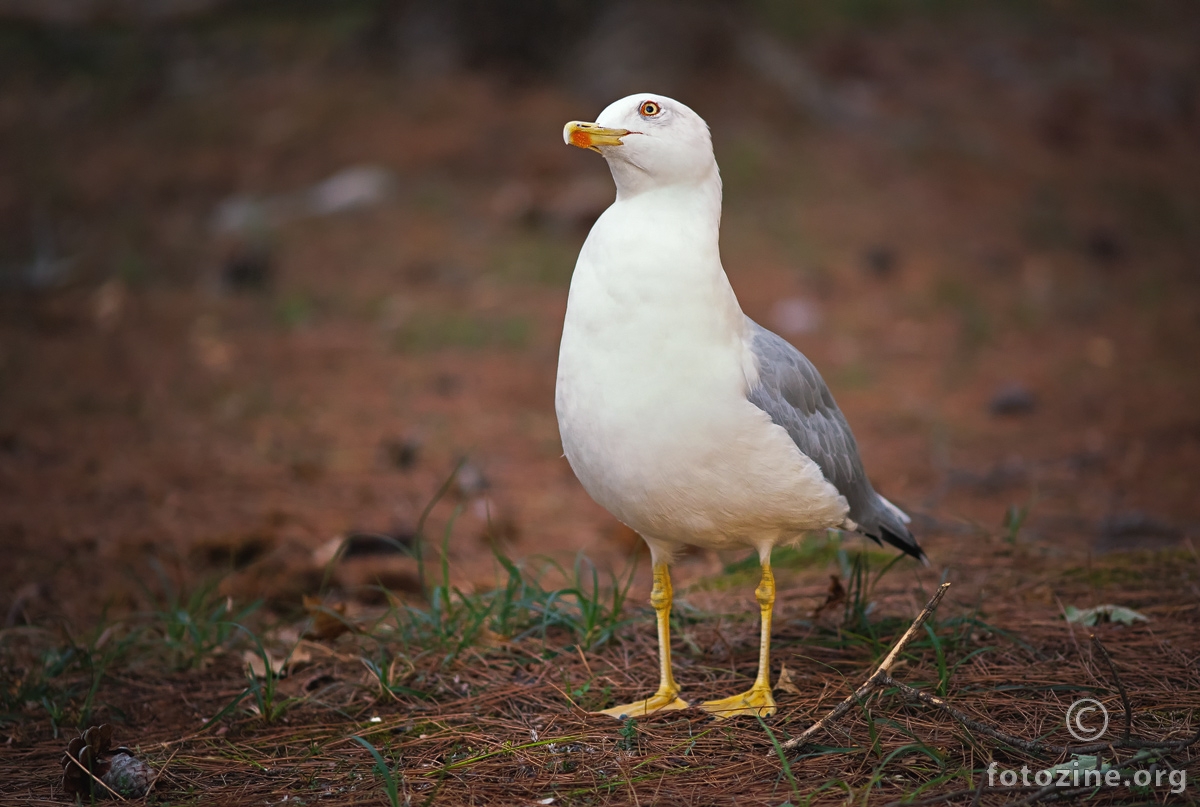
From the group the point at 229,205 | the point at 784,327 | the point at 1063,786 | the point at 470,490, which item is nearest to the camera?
the point at 1063,786

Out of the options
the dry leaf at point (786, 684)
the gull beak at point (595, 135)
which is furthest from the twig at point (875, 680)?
the gull beak at point (595, 135)

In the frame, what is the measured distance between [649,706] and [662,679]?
0.37ft

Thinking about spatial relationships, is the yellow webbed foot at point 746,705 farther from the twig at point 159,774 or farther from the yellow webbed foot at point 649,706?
the twig at point 159,774

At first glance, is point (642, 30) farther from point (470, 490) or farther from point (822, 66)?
point (470, 490)

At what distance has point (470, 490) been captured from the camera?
5.71m

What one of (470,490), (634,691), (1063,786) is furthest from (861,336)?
(1063,786)

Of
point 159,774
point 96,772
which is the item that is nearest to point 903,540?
point 159,774

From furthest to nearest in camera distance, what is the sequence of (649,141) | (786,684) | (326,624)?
(326,624) < (786,684) < (649,141)

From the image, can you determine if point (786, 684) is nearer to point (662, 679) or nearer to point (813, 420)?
point (662, 679)

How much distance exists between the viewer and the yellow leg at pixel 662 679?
3160 mm

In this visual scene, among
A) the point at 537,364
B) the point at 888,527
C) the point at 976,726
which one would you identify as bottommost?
the point at 537,364

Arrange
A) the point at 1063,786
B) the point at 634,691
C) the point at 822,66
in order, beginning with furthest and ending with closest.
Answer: the point at 822,66
the point at 634,691
the point at 1063,786

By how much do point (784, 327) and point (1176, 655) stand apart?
4506mm

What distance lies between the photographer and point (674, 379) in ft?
9.39
